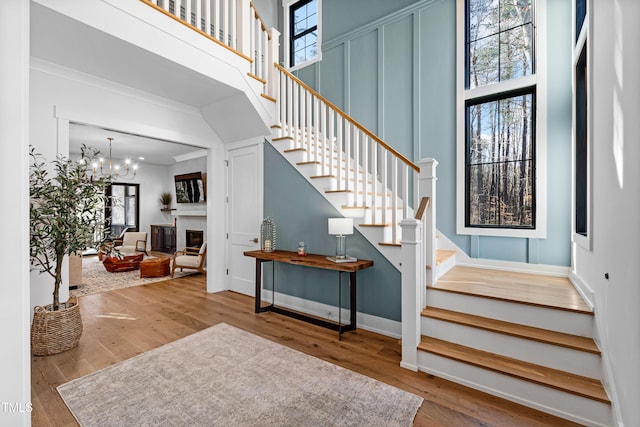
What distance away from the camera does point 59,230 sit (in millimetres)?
2506

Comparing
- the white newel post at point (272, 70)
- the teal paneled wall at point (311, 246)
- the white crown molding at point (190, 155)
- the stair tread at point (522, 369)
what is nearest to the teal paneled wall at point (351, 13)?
the white newel post at point (272, 70)

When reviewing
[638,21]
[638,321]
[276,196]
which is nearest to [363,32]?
[276,196]

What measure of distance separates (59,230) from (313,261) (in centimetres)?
234

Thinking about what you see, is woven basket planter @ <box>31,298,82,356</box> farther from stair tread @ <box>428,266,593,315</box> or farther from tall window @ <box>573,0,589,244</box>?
tall window @ <box>573,0,589,244</box>

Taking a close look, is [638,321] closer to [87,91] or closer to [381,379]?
[381,379]

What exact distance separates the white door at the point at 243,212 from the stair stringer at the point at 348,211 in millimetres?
597

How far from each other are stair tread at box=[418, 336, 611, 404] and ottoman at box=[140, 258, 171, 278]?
5061mm

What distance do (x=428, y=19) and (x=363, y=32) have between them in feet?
3.37

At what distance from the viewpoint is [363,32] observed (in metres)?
4.45

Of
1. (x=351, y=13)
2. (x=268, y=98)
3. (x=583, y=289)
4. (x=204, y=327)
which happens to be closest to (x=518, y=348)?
(x=583, y=289)

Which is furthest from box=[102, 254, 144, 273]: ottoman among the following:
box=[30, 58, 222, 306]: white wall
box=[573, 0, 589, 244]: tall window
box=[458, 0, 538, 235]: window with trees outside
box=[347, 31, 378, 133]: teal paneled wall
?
box=[573, 0, 589, 244]: tall window

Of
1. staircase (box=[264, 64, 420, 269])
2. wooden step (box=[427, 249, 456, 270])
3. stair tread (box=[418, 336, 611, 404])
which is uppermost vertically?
staircase (box=[264, 64, 420, 269])

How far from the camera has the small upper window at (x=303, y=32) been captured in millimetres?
5242

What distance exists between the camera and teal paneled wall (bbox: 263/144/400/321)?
3.03m
